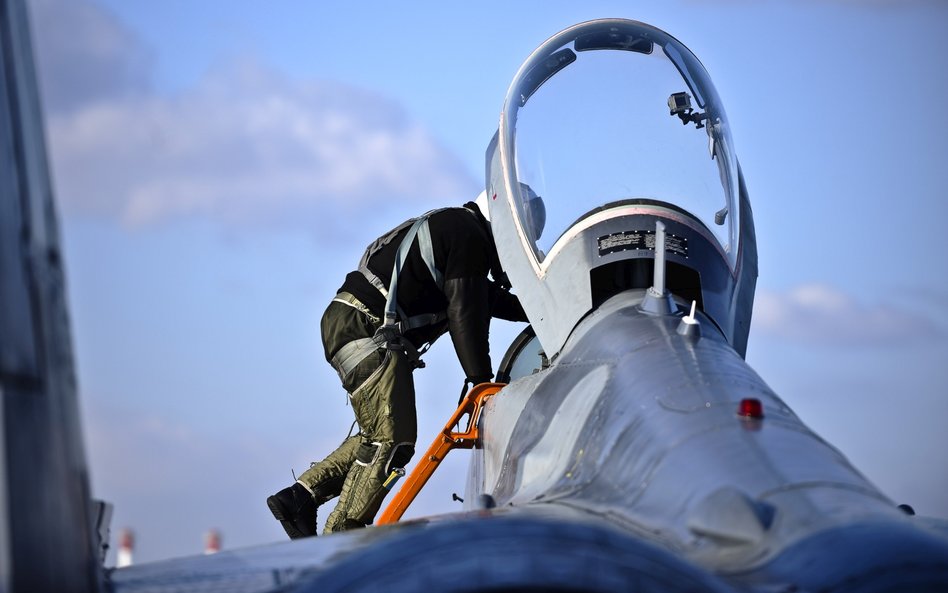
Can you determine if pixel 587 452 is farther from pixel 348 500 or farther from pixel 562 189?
pixel 348 500

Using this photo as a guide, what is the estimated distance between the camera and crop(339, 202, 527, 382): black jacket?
802 centimetres

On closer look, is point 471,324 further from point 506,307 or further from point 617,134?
point 617,134

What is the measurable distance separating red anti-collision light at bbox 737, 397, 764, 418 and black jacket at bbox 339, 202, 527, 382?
144 inches

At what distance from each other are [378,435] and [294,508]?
1083 mm

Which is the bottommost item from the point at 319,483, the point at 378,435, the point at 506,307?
the point at 319,483


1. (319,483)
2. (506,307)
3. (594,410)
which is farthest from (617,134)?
(319,483)

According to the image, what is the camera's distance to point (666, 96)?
7.62 meters

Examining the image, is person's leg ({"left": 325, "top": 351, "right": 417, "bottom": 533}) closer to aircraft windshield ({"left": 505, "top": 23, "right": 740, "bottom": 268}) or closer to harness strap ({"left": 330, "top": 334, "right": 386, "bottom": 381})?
harness strap ({"left": 330, "top": 334, "right": 386, "bottom": 381})

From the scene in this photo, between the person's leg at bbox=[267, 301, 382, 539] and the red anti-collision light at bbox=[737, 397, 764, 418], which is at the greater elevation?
the person's leg at bbox=[267, 301, 382, 539]

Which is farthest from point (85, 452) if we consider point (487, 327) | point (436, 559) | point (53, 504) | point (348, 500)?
point (348, 500)

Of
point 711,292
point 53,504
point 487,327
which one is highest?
point 487,327

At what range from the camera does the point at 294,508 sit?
9.30 m

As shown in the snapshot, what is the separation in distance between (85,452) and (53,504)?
20 cm

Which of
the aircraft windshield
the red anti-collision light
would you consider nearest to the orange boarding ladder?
the aircraft windshield
